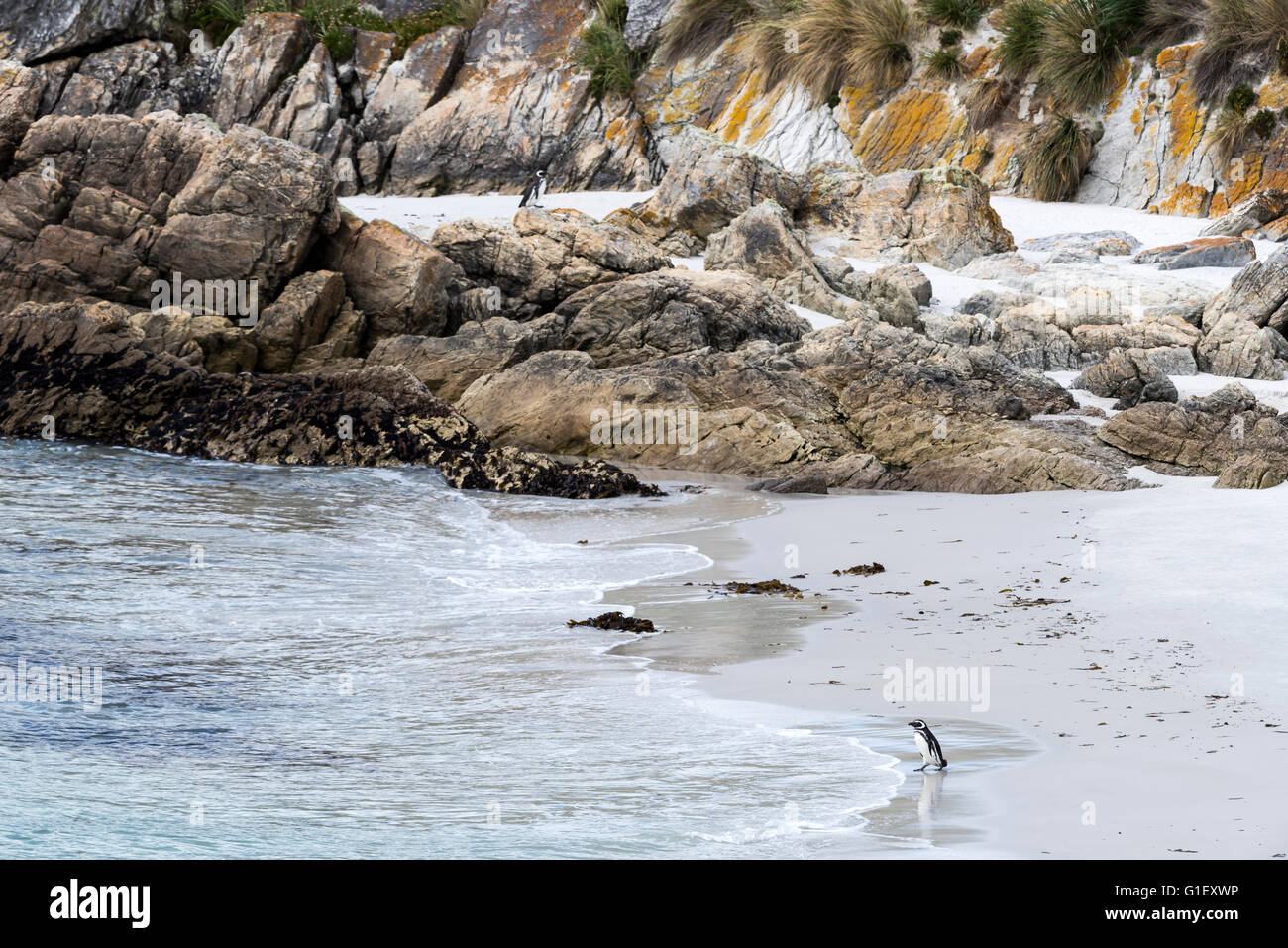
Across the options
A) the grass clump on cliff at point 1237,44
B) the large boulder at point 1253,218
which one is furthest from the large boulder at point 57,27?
the large boulder at point 1253,218

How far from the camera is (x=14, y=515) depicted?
30.6 ft

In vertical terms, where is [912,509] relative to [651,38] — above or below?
below

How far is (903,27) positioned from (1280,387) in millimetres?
11635

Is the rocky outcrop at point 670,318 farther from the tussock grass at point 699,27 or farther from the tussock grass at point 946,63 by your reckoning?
the tussock grass at point 699,27

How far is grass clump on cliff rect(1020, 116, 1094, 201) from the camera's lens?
2025 cm

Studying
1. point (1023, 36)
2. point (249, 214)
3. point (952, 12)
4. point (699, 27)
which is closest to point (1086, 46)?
point (1023, 36)

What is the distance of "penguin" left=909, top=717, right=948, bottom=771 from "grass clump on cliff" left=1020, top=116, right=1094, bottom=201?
17.9m

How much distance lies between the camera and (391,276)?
1505cm

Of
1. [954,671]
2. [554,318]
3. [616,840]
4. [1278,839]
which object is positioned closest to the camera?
[1278,839]

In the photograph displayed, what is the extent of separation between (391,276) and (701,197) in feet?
17.0

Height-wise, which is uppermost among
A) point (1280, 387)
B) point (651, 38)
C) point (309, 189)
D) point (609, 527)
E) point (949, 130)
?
point (651, 38)

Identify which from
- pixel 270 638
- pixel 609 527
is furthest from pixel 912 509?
pixel 270 638

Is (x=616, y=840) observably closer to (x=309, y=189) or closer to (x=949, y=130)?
(x=309, y=189)

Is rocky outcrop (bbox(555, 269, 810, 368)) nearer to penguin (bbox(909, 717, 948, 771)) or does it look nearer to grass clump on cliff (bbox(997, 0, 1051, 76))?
grass clump on cliff (bbox(997, 0, 1051, 76))
